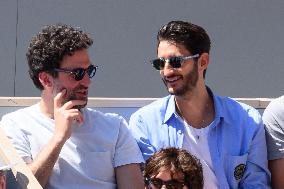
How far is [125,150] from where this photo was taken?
3.25 metres

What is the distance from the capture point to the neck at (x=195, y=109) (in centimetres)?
355

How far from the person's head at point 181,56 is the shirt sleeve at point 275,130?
477mm

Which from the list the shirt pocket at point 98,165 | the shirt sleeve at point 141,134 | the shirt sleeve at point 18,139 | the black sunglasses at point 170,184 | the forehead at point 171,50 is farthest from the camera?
the forehead at point 171,50

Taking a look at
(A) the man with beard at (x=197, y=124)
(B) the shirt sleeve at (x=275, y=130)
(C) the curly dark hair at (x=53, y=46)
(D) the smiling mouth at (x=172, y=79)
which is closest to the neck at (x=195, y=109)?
(A) the man with beard at (x=197, y=124)

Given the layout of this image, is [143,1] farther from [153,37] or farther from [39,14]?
[39,14]

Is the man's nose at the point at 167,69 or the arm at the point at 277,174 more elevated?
the man's nose at the point at 167,69

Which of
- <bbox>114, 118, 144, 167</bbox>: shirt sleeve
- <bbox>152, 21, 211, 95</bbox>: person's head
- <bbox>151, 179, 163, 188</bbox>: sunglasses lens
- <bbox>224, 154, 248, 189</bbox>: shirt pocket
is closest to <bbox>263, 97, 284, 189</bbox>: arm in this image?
<bbox>224, 154, 248, 189</bbox>: shirt pocket

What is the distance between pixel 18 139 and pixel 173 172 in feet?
2.83

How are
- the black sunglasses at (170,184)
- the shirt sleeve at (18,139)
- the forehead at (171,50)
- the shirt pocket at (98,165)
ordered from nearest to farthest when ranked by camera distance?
the black sunglasses at (170,184) < the shirt sleeve at (18,139) < the shirt pocket at (98,165) < the forehead at (171,50)

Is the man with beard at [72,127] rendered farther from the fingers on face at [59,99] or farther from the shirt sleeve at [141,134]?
the shirt sleeve at [141,134]

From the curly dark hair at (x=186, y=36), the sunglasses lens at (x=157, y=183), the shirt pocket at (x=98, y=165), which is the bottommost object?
the shirt pocket at (x=98, y=165)

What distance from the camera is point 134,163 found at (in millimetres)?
3254

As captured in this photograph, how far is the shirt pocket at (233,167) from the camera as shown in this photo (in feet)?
11.3

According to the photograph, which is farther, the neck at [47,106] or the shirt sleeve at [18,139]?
the neck at [47,106]
